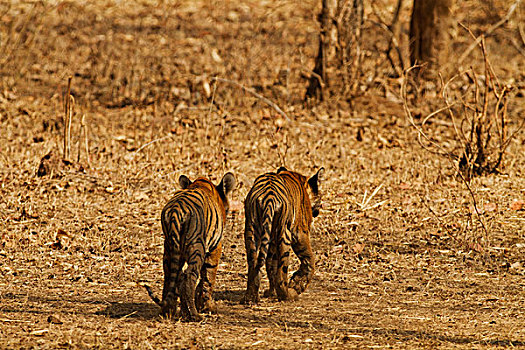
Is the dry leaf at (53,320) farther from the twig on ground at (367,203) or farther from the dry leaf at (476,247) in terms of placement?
the twig on ground at (367,203)

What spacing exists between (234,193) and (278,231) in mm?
3471

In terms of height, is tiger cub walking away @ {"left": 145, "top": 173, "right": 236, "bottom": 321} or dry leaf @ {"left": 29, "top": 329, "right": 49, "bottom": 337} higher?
tiger cub walking away @ {"left": 145, "top": 173, "right": 236, "bottom": 321}

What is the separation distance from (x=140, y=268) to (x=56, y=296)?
1129 millimetres

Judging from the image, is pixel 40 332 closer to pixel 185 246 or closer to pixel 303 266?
pixel 185 246

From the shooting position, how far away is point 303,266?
21.4 ft

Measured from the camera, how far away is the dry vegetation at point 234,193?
5734 mm

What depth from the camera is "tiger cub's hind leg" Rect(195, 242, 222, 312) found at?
5.86 m

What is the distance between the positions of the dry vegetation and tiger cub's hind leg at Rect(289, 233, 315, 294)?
0.47 ft

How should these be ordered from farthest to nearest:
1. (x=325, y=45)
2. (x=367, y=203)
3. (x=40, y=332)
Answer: (x=325, y=45)
(x=367, y=203)
(x=40, y=332)

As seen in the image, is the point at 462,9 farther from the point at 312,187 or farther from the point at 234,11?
the point at 312,187

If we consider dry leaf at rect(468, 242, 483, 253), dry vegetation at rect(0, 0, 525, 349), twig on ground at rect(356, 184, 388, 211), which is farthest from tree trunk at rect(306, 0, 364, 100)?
dry leaf at rect(468, 242, 483, 253)

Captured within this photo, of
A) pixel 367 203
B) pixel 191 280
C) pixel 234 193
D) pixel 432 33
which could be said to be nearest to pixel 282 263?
pixel 191 280

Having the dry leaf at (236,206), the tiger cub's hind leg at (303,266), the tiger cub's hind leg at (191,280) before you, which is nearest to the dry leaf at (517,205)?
the dry leaf at (236,206)

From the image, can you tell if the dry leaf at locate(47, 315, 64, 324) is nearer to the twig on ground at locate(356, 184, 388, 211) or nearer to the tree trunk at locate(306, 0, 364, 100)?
the twig on ground at locate(356, 184, 388, 211)
